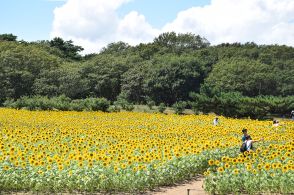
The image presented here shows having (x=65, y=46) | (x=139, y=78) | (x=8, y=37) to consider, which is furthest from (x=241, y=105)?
(x=8, y=37)

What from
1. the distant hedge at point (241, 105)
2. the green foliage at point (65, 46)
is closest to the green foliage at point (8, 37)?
the green foliage at point (65, 46)

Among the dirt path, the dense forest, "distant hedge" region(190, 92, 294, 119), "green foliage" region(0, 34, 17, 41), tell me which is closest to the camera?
the dirt path

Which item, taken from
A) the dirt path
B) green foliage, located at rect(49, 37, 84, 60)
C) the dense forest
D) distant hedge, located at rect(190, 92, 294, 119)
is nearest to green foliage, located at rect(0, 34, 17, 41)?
green foliage, located at rect(49, 37, 84, 60)

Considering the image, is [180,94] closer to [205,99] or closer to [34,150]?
[205,99]

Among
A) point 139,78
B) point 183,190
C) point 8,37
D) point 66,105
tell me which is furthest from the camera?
point 8,37

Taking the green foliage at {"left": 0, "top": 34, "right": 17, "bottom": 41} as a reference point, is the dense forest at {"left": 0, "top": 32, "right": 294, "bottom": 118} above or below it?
below

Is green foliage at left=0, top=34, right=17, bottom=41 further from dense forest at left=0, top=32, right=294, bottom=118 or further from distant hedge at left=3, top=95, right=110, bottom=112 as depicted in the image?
distant hedge at left=3, top=95, right=110, bottom=112

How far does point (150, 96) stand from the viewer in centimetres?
5191

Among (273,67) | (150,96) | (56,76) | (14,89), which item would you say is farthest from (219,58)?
(14,89)

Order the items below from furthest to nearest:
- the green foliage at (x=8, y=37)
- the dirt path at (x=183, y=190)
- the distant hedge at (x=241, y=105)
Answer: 1. the green foliage at (x=8, y=37)
2. the distant hedge at (x=241, y=105)
3. the dirt path at (x=183, y=190)

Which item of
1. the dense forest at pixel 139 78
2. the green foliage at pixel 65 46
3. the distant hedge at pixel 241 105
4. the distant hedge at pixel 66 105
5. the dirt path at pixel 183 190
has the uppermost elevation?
the green foliage at pixel 65 46

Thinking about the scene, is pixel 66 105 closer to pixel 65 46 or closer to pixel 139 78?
pixel 139 78

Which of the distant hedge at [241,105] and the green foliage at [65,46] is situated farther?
the green foliage at [65,46]

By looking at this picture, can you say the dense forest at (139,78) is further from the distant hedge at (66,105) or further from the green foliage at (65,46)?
the green foliage at (65,46)
